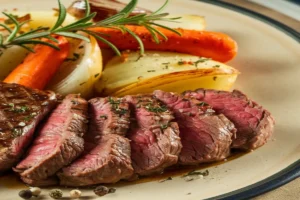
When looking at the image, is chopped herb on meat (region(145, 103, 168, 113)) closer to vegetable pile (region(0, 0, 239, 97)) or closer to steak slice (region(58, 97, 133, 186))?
steak slice (region(58, 97, 133, 186))

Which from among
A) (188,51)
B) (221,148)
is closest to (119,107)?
(221,148)

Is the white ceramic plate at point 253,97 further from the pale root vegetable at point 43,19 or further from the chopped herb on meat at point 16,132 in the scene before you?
the pale root vegetable at point 43,19

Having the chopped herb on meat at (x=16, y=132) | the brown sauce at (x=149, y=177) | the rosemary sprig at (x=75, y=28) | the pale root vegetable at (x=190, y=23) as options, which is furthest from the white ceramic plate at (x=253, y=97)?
the rosemary sprig at (x=75, y=28)

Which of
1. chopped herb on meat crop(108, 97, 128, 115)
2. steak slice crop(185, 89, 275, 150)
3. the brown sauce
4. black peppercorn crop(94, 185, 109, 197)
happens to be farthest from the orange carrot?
black peppercorn crop(94, 185, 109, 197)

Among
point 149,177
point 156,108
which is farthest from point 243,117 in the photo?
point 149,177

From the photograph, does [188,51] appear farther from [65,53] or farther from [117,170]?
[117,170]

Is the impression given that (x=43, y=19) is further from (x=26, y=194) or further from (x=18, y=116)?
(x=26, y=194)
